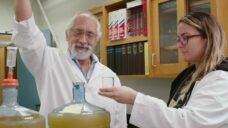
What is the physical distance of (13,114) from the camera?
652 mm

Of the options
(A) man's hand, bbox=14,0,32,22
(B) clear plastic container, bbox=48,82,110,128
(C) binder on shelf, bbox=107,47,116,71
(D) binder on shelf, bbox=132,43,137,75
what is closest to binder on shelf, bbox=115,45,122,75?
(C) binder on shelf, bbox=107,47,116,71

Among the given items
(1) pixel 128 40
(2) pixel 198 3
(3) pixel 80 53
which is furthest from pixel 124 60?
(3) pixel 80 53

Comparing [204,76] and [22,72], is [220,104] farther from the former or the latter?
[22,72]

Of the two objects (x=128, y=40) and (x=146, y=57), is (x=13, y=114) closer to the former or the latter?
(x=146, y=57)

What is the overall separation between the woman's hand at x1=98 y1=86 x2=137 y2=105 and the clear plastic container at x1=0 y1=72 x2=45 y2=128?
24 cm

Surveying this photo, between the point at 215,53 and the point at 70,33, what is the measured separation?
76 centimetres

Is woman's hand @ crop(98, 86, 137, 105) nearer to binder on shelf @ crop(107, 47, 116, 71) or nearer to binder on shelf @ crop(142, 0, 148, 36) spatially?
binder on shelf @ crop(142, 0, 148, 36)

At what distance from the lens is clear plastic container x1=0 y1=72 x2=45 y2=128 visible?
631 millimetres

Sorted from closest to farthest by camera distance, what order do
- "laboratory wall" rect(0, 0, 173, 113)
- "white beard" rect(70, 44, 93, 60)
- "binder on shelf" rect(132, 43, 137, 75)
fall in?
"white beard" rect(70, 44, 93, 60) < "binder on shelf" rect(132, 43, 137, 75) < "laboratory wall" rect(0, 0, 173, 113)

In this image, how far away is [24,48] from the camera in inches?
48.6

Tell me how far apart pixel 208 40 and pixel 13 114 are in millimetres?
894

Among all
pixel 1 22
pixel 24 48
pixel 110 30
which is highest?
pixel 1 22

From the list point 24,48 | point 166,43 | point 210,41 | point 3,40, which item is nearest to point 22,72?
point 3,40

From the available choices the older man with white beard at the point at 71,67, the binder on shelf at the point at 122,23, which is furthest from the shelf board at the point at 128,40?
the older man with white beard at the point at 71,67
